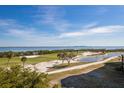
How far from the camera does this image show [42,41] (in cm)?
1256

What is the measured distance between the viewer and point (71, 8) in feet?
28.2

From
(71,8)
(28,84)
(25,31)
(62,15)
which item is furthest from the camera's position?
(25,31)

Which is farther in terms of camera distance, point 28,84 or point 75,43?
point 75,43

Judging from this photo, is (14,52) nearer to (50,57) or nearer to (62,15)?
(50,57)

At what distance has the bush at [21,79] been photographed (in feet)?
16.3

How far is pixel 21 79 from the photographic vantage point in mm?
5168

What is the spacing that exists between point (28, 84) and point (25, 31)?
6.87m

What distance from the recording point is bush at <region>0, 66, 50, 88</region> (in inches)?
196
